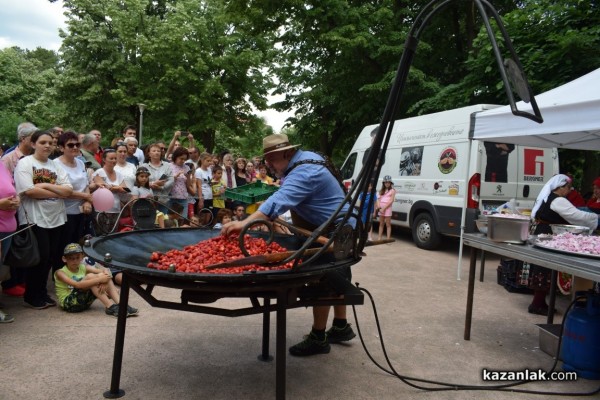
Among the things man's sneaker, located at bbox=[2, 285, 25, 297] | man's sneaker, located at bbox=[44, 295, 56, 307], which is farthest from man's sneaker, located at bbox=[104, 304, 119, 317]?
man's sneaker, located at bbox=[2, 285, 25, 297]

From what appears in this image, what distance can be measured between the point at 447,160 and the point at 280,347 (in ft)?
24.4

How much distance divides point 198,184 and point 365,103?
869 cm

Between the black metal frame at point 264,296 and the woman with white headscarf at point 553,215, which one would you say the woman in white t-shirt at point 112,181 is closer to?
the black metal frame at point 264,296

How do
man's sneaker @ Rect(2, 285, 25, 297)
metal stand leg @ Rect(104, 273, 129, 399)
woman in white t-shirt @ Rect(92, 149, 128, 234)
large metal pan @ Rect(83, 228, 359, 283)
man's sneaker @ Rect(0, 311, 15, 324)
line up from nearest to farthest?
1. large metal pan @ Rect(83, 228, 359, 283)
2. metal stand leg @ Rect(104, 273, 129, 399)
3. man's sneaker @ Rect(0, 311, 15, 324)
4. man's sneaker @ Rect(2, 285, 25, 297)
5. woman in white t-shirt @ Rect(92, 149, 128, 234)

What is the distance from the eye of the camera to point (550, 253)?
3.74 m

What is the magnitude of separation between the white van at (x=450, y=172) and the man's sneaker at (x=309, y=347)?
4.12 m

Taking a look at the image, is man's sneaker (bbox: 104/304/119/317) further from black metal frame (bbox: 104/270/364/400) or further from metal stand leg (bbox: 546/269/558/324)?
metal stand leg (bbox: 546/269/558/324)

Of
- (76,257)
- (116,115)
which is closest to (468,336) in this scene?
(76,257)

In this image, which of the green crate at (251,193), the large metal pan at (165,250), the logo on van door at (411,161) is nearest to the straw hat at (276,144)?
the large metal pan at (165,250)

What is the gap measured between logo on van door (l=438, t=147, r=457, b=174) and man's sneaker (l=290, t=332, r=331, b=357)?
20.2ft

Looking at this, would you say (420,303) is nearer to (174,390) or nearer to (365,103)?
(174,390)

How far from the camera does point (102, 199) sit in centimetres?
561

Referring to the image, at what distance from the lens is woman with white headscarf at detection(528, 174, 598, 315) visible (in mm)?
5184

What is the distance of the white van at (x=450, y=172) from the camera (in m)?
8.60
